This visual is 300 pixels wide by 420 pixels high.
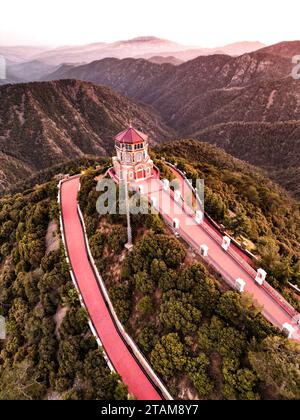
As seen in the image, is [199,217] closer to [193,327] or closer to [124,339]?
[193,327]

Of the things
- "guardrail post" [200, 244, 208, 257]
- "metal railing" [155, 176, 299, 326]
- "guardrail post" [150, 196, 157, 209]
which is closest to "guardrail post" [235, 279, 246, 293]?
"metal railing" [155, 176, 299, 326]

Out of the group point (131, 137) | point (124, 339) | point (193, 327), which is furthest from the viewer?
point (131, 137)

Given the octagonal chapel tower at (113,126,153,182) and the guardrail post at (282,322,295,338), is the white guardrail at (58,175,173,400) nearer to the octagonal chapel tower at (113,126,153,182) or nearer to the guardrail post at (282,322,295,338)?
the guardrail post at (282,322,295,338)

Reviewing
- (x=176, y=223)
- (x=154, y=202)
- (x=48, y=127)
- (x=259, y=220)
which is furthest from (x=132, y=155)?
(x=48, y=127)
